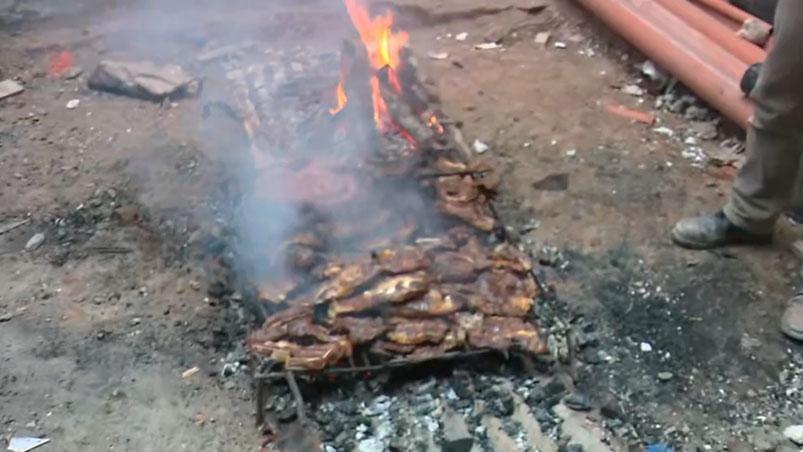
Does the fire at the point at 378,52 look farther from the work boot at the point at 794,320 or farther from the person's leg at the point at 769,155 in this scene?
the work boot at the point at 794,320

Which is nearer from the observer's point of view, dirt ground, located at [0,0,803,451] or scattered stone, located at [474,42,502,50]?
dirt ground, located at [0,0,803,451]

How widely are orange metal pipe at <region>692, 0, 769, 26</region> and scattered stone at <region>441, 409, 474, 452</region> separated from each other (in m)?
3.42

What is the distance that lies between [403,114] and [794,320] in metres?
2.03

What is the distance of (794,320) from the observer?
3484 millimetres

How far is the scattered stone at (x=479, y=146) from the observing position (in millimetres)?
4809

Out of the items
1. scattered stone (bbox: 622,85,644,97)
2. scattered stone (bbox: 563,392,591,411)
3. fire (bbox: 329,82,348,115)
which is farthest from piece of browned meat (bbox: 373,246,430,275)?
scattered stone (bbox: 622,85,644,97)

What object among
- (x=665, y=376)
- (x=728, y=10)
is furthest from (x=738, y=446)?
(x=728, y=10)

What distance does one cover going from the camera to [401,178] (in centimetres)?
387

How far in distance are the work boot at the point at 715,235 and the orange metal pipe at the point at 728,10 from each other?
1745mm

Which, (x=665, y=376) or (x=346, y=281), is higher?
(x=346, y=281)

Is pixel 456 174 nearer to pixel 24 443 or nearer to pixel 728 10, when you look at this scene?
pixel 24 443

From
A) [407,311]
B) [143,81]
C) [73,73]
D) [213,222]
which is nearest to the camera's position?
[407,311]

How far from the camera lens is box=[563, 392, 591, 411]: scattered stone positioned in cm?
307

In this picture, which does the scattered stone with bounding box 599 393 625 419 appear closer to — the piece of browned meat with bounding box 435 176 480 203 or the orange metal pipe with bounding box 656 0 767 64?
the piece of browned meat with bounding box 435 176 480 203
